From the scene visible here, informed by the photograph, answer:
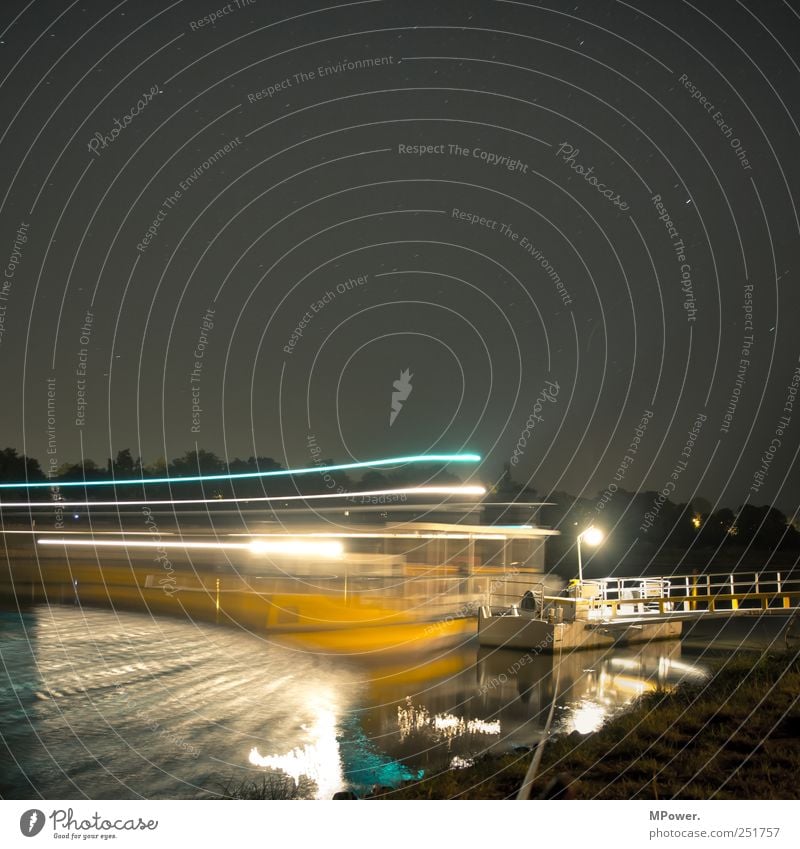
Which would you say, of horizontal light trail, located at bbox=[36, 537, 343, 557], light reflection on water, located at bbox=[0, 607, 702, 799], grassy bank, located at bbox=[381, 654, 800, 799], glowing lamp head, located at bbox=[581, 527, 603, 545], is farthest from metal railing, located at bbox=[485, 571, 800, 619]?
grassy bank, located at bbox=[381, 654, 800, 799]

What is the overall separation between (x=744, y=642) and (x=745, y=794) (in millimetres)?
20897

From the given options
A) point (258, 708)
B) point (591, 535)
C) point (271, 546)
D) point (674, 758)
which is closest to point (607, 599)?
point (591, 535)

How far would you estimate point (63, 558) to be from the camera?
50438 mm

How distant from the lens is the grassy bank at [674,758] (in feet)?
30.5

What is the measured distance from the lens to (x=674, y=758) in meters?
10.6

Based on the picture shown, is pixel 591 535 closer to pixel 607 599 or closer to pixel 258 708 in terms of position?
pixel 607 599

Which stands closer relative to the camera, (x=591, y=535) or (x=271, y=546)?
(x=591, y=535)

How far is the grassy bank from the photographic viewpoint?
9297mm

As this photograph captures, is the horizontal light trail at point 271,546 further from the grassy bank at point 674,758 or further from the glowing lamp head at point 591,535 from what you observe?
the grassy bank at point 674,758

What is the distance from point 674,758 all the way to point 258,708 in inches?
425

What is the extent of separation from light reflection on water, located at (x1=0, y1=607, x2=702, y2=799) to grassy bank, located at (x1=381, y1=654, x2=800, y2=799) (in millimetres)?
2008

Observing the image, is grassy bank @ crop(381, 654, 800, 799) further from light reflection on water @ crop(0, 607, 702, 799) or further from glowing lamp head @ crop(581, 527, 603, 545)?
glowing lamp head @ crop(581, 527, 603, 545)
